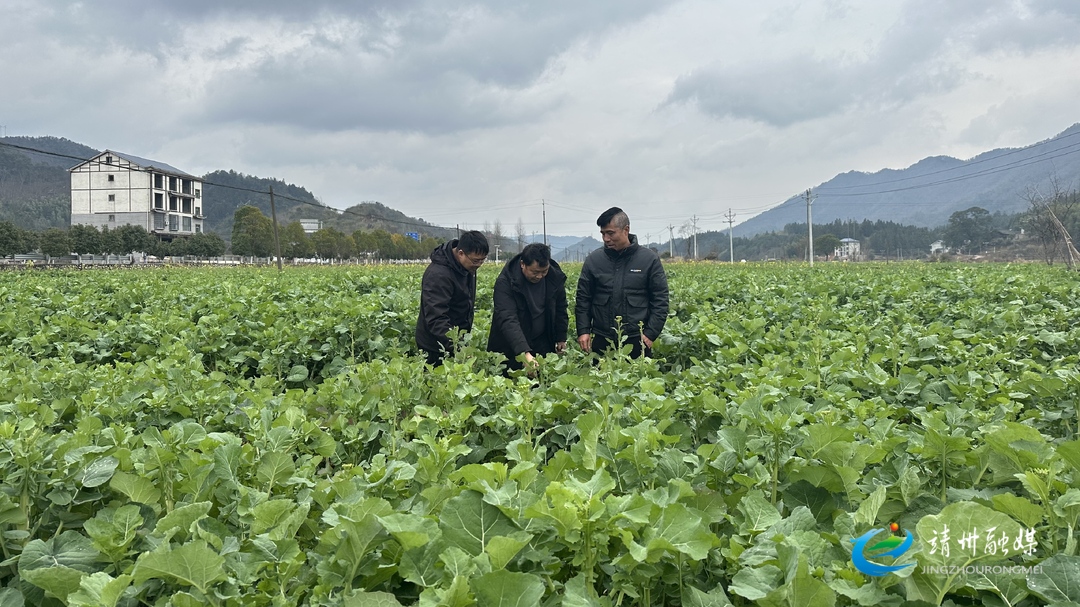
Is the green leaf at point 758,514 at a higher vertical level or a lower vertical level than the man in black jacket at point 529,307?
lower

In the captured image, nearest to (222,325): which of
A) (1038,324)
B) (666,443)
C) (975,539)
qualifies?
(666,443)

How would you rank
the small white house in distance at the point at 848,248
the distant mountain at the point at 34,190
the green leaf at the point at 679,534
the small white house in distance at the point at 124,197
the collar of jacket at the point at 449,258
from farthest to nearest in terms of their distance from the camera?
the distant mountain at the point at 34,190 < the small white house in distance at the point at 848,248 < the small white house in distance at the point at 124,197 < the collar of jacket at the point at 449,258 < the green leaf at the point at 679,534

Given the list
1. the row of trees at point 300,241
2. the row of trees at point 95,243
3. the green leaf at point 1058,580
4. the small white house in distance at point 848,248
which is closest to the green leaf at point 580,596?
the green leaf at point 1058,580

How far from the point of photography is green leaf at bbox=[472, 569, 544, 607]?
3.12 feet

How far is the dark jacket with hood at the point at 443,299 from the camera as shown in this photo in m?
Answer: 4.82

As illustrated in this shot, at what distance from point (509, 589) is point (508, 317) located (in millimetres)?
3922

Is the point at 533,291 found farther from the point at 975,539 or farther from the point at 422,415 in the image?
the point at 975,539

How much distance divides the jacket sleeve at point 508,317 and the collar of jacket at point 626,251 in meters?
1.00

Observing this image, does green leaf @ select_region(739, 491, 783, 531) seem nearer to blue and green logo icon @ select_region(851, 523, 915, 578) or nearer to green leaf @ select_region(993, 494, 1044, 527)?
blue and green logo icon @ select_region(851, 523, 915, 578)

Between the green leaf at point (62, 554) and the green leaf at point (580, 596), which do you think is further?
the green leaf at point (62, 554)

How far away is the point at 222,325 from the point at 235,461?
5468 mm

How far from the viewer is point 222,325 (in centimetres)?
639

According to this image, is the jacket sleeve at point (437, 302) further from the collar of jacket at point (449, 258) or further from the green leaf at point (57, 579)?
the green leaf at point (57, 579)

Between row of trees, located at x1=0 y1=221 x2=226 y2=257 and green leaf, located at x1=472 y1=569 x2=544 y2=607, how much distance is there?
5633 centimetres
